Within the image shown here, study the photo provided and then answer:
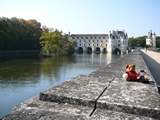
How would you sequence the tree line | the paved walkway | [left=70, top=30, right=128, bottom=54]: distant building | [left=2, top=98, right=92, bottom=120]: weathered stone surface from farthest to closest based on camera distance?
1. [left=70, top=30, right=128, bottom=54]: distant building
2. the tree line
3. the paved walkway
4. [left=2, top=98, right=92, bottom=120]: weathered stone surface

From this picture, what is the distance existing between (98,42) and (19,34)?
3549 inches

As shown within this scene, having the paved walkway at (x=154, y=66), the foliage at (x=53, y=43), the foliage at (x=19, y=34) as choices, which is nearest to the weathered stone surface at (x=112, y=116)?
the paved walkway at (x=154, y=66)

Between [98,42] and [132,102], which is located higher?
[98,42]

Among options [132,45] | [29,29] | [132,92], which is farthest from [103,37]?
[132,92]

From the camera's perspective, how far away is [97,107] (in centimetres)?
479

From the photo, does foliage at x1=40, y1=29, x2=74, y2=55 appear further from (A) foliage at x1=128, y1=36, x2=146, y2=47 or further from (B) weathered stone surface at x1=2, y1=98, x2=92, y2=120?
(A) foliage at x1=128, y1=36, x2=146, y2=47

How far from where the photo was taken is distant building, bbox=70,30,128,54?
168875 millimetres

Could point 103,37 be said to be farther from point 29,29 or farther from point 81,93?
point 81,93

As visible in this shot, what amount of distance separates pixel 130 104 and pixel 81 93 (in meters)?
1.13

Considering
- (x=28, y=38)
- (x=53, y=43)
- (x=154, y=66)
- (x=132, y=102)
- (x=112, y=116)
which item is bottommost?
(x=154, y=66)

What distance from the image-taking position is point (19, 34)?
88625mm

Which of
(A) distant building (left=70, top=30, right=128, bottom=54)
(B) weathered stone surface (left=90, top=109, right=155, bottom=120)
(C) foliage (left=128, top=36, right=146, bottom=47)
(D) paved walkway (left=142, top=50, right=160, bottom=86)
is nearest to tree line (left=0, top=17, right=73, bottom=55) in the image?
(D) paved walkway (left=142, top=50, right=160, bottom=86)

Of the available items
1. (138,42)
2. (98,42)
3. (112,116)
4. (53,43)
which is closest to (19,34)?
(53,43)

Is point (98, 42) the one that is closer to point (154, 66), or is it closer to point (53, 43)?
point (53, 43)
